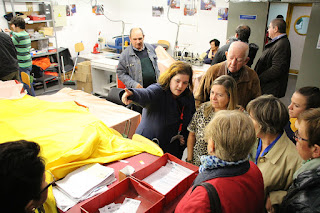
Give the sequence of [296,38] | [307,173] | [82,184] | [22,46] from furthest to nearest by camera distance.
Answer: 1. [296,38]
2. [22,46]
3. [82,184]
4. [307,173]

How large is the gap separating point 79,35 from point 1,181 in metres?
6.54

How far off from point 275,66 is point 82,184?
2.63 m

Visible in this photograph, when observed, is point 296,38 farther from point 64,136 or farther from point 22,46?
point 64,136

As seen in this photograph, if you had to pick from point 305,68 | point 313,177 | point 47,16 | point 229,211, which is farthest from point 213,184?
point 47,16

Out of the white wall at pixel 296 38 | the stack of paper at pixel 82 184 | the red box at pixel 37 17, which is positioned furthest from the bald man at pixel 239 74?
the white wall at pixel 296 38

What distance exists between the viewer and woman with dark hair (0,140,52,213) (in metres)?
0.81

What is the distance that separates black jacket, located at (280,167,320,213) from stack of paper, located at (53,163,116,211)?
102cm

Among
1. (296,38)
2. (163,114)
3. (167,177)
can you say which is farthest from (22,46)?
(296,38)

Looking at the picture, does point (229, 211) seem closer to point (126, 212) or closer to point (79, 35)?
point (126, 212)

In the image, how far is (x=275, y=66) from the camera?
3.02m

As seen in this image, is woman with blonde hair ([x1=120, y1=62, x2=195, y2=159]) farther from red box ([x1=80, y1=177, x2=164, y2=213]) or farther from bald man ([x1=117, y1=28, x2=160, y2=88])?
bald man ([x1=117, y1=28, x2=160, y2=88])

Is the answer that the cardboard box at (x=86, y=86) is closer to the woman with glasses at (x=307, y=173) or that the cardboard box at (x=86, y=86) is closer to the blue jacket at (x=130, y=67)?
the blue jacket at (x=130, y=67)

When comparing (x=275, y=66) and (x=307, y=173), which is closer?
(x=307, y=173)

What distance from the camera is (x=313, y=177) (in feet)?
3.31
